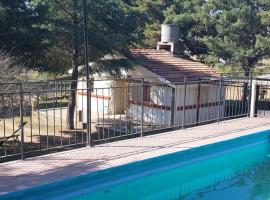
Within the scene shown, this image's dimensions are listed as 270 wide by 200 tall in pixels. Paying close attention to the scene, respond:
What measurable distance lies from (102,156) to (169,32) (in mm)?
13742

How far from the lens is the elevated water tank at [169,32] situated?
20.1m

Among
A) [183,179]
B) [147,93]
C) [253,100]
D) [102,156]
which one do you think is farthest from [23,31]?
[147,93]

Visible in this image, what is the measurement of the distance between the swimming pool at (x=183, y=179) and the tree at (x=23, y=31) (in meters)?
5.85

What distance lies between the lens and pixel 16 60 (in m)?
11.3

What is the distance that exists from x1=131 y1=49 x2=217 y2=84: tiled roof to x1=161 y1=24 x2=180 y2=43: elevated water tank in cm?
121

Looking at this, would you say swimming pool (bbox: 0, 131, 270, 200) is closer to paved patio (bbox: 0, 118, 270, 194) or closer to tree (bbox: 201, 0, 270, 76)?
paved patio (bbox: 0, 118, 270, 194)

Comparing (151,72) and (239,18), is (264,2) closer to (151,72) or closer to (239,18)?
(239,18)

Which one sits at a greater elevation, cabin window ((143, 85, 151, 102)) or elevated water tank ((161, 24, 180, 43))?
elevated water tank ((161, 24, 180, 43))

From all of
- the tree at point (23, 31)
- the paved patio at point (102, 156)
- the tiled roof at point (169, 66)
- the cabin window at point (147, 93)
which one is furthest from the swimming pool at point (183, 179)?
the cabin window at point (147, 93)

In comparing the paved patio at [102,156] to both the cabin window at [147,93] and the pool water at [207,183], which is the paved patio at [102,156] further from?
the cabin window at [147,93]

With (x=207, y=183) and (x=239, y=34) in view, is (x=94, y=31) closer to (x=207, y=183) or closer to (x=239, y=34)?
(x=207, y=183)

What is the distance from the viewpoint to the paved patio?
613cm

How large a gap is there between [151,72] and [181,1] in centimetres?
1008

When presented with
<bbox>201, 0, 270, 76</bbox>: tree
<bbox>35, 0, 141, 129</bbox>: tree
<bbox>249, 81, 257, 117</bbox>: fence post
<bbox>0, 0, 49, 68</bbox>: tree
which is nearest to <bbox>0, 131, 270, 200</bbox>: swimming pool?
<bbox>249, 81, 257, 117</bbox>: fence post
